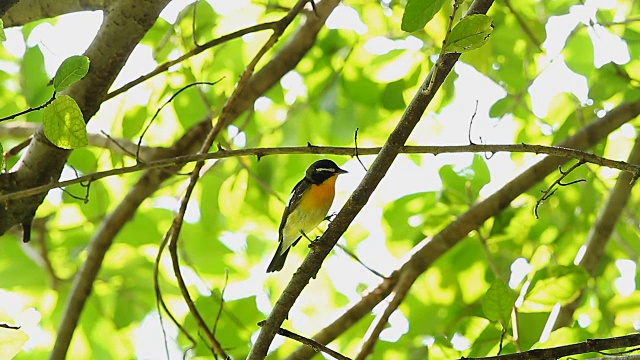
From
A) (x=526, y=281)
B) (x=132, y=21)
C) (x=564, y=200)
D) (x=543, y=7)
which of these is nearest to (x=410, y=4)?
(x=132, y=21)

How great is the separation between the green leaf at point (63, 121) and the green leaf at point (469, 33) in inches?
41.1

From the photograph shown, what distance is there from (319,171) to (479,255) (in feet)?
3.70

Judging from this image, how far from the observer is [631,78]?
4020mm

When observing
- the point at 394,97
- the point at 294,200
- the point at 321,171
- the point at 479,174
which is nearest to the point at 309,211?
the point at 294,200

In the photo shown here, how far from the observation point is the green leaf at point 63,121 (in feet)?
6.83

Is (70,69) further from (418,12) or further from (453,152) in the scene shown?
(453,152)

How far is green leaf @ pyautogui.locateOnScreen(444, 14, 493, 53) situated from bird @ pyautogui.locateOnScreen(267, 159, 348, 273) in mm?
2532

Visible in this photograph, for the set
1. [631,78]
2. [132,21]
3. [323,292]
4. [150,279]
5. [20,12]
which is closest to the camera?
[132,21]

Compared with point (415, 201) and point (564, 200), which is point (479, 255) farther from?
point (564, 200)

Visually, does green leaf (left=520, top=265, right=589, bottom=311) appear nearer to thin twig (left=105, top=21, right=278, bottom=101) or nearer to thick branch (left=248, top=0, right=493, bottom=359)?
thick branch (left=248, top=0, right=493, bottom=359)

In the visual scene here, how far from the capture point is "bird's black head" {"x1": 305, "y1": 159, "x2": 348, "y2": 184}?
474 cm

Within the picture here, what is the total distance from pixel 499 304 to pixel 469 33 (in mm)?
952

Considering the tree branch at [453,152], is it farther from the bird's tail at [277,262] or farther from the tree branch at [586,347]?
the bird's tail at [277,262]

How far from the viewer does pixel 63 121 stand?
6.87 ft
